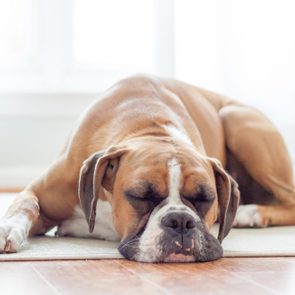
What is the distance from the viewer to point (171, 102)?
7.92 ft

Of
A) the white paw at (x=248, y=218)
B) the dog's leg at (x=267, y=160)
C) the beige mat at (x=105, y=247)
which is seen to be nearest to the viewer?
the beige mat at (x=105, y=247)

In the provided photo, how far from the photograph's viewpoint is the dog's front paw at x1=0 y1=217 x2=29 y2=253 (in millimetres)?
1912

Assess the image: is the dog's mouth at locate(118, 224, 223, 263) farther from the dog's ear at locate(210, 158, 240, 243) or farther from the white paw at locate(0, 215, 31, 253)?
the white paw at locate(0, 215, 31, 253)

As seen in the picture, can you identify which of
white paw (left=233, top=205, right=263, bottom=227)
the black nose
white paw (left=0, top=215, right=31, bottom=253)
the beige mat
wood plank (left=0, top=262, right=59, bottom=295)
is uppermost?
the black nose

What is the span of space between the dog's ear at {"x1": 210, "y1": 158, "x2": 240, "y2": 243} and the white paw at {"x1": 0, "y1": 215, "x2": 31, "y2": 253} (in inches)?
18.8

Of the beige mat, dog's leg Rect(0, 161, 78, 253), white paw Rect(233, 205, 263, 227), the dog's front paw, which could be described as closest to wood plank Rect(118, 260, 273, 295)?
the beige mat

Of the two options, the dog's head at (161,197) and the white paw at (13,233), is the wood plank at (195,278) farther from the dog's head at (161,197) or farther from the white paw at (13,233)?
the white paw at (13,233)

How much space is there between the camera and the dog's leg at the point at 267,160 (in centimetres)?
269

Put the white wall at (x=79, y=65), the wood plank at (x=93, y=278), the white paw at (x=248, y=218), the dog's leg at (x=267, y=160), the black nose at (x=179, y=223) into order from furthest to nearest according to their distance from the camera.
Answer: the white wall at (x=79, y=65)
the dog's leg at (x=267, y=160)
the white paw at (x=248, y=218)
the black nose at (x=179, y=223)
the wood plank at (x=93, y=278)

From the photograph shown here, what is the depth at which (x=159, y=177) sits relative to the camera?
184cm

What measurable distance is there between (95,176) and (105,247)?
0.67 ft

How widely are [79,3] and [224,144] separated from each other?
174 centimetres

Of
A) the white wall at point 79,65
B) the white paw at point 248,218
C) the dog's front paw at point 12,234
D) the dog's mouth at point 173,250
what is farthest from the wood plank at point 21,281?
the white wall at point 79,65

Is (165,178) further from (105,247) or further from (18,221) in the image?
(18,221)
